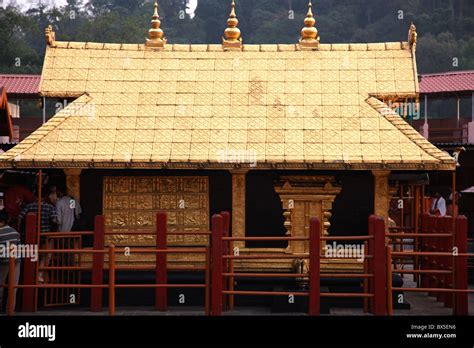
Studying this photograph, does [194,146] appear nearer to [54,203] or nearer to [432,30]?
[54,203]

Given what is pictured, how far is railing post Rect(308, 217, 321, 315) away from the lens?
13.5m

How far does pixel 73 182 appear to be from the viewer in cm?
1622

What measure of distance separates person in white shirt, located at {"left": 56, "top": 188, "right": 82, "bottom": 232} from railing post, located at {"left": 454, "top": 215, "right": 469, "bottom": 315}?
6.43 m

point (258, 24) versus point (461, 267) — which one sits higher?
point (258, 24)

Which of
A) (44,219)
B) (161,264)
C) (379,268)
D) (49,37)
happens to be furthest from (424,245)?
(49,37)

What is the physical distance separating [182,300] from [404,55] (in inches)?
260

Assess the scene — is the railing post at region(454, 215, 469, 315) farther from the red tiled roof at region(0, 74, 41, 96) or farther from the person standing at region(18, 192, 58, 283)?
the red tiled roof at region(0, 74, 41, 96)

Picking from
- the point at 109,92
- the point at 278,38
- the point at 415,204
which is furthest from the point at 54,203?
the point at 278,38

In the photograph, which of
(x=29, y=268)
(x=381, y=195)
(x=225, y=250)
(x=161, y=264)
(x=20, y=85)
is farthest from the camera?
(x=20, y=85)

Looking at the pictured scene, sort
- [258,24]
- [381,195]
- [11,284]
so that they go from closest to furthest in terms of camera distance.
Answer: [11,284], [381,195], [258,24]

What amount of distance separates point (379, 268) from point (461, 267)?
152cm

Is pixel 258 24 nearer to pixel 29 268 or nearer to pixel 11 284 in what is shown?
pixel 29 268

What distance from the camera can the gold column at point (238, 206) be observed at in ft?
53.2

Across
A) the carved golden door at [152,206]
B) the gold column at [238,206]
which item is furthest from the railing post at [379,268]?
the carved golden door at [152,206]
